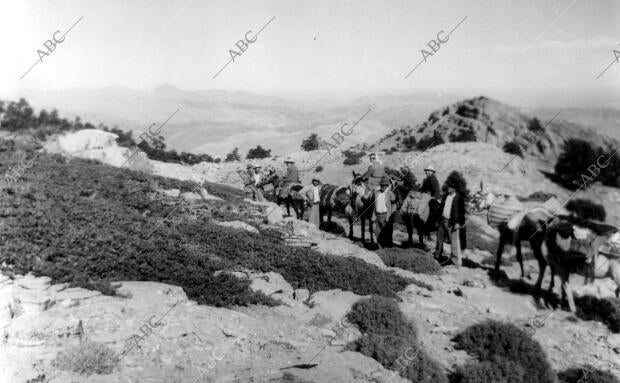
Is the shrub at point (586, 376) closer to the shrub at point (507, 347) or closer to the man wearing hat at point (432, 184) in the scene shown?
the shrub at point (507, 347)

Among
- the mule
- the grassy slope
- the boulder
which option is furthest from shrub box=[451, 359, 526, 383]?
the boulder

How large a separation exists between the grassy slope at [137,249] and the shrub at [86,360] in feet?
5.43

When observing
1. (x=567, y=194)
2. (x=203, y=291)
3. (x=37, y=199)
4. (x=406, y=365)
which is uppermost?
(x=37, y=199)

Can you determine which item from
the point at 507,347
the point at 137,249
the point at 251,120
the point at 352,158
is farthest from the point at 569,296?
the point at 251,120

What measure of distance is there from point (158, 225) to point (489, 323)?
24.9 ft

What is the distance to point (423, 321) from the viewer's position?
28.8ft

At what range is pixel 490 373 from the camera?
22.6 ft

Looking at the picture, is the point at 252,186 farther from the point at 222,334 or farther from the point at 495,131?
the point at 495,131

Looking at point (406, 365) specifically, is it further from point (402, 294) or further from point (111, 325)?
point (111, 325)

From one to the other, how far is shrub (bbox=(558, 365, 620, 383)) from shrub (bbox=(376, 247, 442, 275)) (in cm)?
455

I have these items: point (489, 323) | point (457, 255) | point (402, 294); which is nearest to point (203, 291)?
point (402, 294)

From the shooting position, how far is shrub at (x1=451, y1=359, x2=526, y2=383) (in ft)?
22.3

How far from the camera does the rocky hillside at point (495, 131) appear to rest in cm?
3288

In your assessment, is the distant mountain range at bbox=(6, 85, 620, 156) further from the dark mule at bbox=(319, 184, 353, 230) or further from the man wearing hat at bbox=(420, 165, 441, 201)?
the man wearing hat at bbox=(420, 165, 441, 201)
